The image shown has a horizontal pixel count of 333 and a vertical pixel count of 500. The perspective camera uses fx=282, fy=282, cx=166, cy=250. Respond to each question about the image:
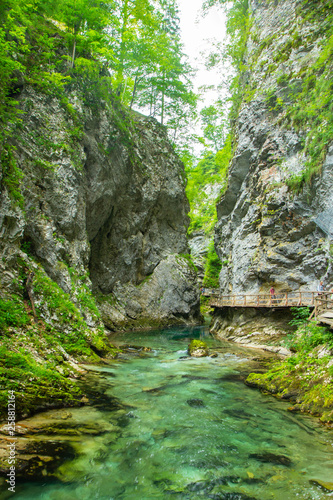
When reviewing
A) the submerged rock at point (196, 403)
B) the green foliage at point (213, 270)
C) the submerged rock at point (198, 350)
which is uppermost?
the green foliage at point (213, 270)

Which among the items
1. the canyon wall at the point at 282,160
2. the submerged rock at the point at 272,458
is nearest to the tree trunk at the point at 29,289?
the submerged rock at the point at 272,458

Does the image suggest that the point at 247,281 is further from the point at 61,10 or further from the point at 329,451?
the point at 61,10

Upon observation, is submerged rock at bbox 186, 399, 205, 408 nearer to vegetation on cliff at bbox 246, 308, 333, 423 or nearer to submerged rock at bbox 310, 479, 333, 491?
vegetation on cliff at bbox 246, 308, 333, 423

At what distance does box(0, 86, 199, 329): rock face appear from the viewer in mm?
11930

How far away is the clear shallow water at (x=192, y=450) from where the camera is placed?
3684mm

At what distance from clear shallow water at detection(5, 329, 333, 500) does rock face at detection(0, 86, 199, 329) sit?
17.3 feet

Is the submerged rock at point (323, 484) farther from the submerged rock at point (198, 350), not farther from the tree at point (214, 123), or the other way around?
the tree at point (214, 123)

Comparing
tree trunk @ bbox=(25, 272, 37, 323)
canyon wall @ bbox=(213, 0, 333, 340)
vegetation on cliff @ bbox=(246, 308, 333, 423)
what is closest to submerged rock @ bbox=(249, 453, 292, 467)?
vegetation on cliff @ bbox=(246, 308, 333, 423)

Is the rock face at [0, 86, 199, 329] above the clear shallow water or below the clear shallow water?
above

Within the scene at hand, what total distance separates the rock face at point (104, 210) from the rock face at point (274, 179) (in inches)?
229

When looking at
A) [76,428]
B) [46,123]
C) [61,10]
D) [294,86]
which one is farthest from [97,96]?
[76,428]

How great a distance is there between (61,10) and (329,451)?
69.6ft

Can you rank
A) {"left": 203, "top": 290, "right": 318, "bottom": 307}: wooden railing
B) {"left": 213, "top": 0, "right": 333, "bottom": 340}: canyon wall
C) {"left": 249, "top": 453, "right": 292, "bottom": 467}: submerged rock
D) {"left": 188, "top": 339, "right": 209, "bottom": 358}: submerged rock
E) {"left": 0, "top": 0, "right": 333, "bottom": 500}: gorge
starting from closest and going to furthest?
{"left": 249, "top": 453, "right": 292, "bottom": 467}: submerged rock → {"left": 0, "top": 0, "right": 333, "bottom": 500}: gorge → {"left": 188, "top": 339, "right": 209, "bottom": 358}: submerged rock → {"left": 203, "top": 290, "right": 318, "bottom": 307}: wooden railing → {"left": 213, "top": 0, "right": 333, "bottom": 340}: canyon wall

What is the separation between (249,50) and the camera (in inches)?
1065
